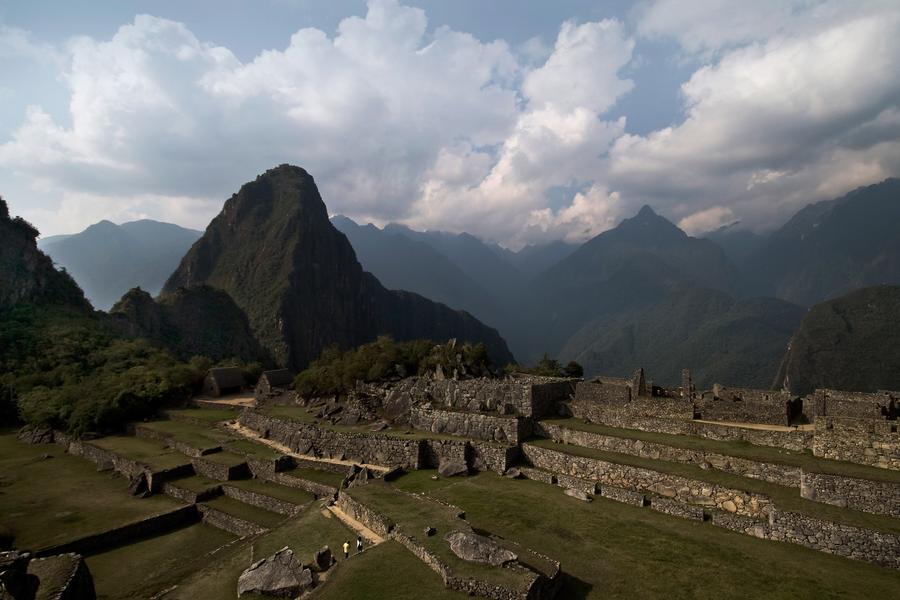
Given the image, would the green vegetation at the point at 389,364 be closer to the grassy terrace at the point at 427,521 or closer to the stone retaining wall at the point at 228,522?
the stone retaining wall at the point at 228,522

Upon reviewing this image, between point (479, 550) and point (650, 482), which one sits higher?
point (650, 482)

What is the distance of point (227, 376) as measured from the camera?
46.2 meters

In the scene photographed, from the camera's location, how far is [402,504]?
16734 mm

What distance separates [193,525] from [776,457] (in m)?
25.2

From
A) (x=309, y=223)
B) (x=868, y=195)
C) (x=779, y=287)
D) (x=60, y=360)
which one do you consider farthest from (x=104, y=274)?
(x=868, y=195)

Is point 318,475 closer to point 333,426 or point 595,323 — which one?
point 333,426

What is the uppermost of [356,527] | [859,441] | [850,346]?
[850,346]

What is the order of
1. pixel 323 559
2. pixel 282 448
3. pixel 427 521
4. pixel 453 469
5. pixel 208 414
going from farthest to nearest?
pixel 208 414 < pixel 282 448 < pixel 453 469 < pixel 427 521 < pixel 323 559

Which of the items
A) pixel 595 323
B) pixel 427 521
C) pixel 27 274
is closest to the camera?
pixel 427 521

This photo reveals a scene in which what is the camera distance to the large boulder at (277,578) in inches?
506

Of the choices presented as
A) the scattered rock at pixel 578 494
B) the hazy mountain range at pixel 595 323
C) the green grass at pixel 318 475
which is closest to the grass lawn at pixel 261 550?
the green grass at pixel 318 475

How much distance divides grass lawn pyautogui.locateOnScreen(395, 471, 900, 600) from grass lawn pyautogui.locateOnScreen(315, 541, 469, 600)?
3.24m

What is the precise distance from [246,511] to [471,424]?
11.4 meters

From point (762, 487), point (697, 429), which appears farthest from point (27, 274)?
point (762, 487)
